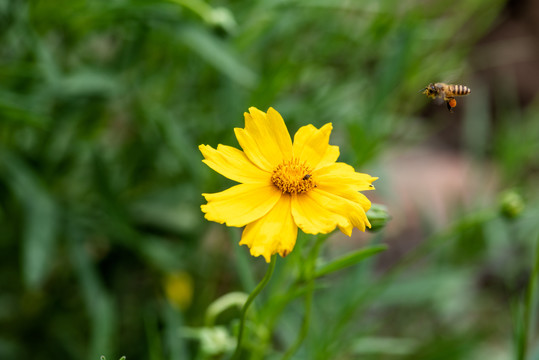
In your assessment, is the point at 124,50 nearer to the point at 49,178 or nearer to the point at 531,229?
the point at 49,178

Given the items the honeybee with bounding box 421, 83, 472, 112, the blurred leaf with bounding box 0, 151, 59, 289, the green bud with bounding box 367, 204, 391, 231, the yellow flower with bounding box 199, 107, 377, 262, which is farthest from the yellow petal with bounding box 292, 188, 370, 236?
the blurred leaf with bounding box 0, 151, 59, 289

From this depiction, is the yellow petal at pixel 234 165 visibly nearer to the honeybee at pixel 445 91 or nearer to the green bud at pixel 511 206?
the honeybee at pixel 445 91

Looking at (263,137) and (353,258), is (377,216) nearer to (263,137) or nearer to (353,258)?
(353,258)

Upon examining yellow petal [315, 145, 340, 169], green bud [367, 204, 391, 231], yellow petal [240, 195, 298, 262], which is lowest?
yellow petal [240, 195, 298, 262]

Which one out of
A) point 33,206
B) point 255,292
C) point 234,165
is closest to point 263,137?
point 234,165

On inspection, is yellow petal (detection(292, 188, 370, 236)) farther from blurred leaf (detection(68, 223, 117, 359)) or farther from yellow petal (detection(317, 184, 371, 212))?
blurred leaf (detection(68, 223, 117, 359))

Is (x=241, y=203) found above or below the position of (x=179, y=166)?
below

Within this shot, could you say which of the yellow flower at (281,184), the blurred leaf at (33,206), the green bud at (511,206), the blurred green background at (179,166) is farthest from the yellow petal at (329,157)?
the blurred leaf at (33,206)
